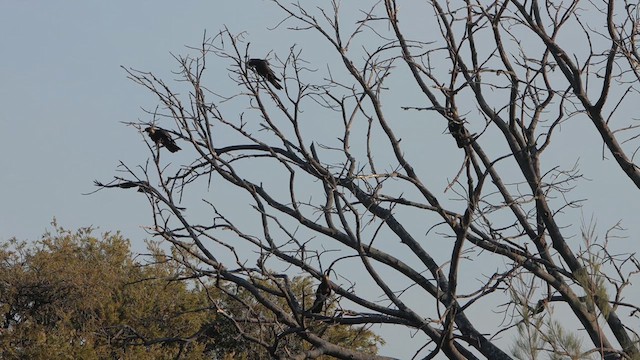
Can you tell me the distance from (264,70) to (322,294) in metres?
1.51

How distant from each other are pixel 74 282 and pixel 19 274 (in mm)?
1060

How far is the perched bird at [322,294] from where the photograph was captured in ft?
21.3

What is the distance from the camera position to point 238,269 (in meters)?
6.57

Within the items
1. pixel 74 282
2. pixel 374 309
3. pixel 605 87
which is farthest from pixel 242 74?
pixel 74 282

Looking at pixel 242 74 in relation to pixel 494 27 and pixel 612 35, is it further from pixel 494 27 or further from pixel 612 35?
pixel 612 35

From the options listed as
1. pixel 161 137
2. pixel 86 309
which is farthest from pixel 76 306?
pixel 161 137

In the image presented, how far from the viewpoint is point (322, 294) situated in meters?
6.54

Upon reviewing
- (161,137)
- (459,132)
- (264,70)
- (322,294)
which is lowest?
(322,294)

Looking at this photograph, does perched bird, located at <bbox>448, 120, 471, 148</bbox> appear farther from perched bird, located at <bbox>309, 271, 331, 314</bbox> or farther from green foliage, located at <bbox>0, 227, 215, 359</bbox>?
green foliage, located at <bbox>0, 227, 215, 359</bbox>

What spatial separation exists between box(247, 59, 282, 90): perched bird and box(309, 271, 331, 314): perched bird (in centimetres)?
133

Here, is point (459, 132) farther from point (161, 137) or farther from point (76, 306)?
point (76, 306)

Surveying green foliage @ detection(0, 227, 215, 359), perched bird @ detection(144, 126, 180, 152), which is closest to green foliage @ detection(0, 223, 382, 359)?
green foliage @ detection(0, 227, 215, 359)

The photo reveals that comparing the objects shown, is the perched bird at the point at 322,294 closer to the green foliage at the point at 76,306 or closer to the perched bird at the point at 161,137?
the perched bird at the point at 161,137

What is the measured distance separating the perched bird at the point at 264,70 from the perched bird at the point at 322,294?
1.33 metres
